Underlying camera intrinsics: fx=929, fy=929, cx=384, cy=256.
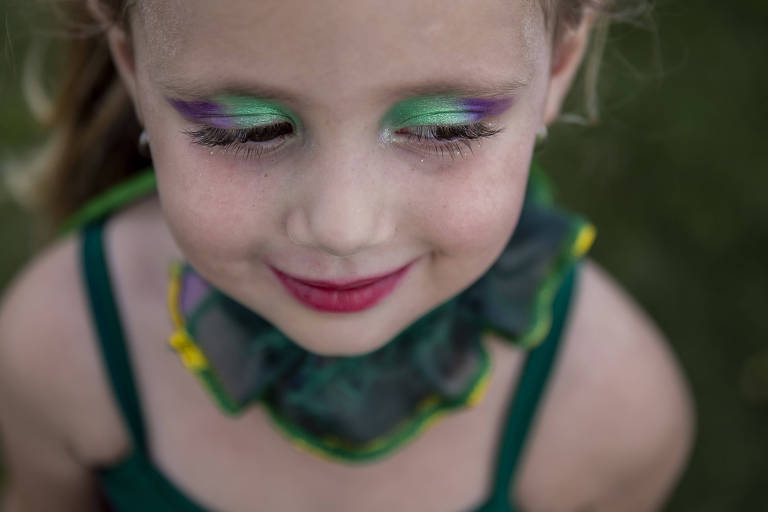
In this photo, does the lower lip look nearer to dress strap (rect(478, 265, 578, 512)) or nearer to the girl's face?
the girl's face

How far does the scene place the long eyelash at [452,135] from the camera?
2.84ft

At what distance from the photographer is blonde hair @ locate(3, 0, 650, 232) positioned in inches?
51.1

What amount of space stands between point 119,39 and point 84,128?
553mm

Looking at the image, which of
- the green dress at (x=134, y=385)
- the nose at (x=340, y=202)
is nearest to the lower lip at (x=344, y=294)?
the nose at (x=340, y=202)

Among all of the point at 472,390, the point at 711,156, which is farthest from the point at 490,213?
the point at 711,156

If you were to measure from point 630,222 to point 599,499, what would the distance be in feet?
3.80

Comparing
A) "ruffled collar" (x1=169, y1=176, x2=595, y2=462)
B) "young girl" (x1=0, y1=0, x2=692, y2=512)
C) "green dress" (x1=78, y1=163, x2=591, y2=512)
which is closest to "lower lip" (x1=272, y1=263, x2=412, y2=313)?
"young girl" (x1=0, y1=0, x2=692, y2=512)

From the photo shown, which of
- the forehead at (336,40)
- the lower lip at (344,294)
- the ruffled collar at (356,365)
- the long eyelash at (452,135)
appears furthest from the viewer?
the ruffled collar at (356,365)

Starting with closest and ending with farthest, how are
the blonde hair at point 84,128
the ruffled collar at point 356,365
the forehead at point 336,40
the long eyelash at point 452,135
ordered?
the forehead at point 336,40 < the long eyelash at point 452,135 < the ruffled collar at point 356,365 < the blonde hair at point 84,128

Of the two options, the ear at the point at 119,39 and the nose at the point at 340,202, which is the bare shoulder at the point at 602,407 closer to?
the nose at the point at 340,202

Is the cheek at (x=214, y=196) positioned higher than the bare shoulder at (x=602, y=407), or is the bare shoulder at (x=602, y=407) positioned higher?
the cheek at (x=214, y=196)

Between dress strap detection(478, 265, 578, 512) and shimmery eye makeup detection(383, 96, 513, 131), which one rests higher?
shimmery eye makeup detection(383, 96, 513, 131)

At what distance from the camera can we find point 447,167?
896 millimetres

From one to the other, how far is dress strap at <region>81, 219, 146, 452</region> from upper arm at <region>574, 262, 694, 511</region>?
65 cm
